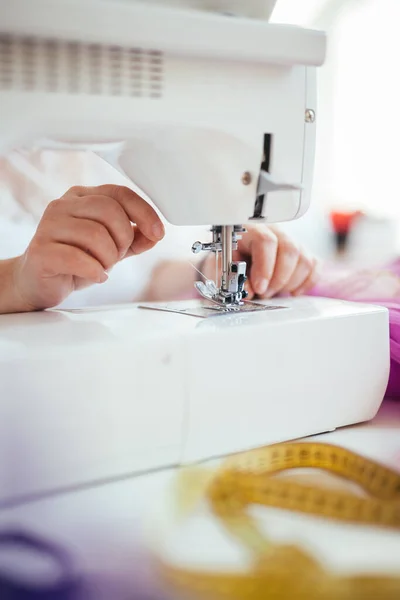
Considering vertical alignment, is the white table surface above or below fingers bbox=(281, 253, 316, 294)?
below

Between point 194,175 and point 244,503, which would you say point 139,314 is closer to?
point 194,175

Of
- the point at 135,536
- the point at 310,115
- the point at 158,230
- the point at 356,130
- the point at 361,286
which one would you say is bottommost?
the point at 135,536

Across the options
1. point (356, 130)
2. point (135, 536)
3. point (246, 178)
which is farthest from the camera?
point (356, 130)

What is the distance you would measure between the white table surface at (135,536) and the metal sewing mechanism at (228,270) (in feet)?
0.86

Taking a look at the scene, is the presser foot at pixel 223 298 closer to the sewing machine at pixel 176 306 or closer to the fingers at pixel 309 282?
the sewing machine at pixel 176 306

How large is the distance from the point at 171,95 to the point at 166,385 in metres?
0.29

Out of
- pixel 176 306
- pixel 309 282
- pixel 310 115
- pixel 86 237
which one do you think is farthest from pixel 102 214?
pixel 309 282

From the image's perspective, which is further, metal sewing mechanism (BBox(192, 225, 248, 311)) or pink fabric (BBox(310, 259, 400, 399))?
pink fabric (BBox(310, 259, 400, 399))

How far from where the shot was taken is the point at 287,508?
0.58 metres

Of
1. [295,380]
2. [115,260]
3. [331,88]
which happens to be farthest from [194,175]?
[331,88]

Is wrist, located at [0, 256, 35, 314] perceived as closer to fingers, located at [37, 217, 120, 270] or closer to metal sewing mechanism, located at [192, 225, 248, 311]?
fingers, located at [37, 217, 120, 270]

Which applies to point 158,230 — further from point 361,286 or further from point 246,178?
point 361,286

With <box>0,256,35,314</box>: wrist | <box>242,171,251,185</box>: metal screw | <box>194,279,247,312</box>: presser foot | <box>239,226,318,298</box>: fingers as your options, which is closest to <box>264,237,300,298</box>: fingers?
<box>239,226,318,298</box>: fingers

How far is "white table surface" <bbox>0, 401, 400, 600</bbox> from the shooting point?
0.49 meters
